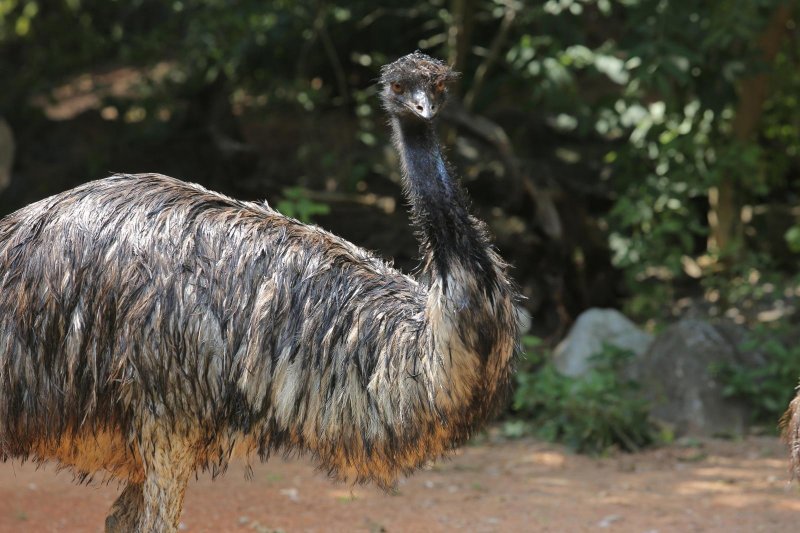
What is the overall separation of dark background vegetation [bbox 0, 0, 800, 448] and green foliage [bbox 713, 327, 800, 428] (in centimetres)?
2

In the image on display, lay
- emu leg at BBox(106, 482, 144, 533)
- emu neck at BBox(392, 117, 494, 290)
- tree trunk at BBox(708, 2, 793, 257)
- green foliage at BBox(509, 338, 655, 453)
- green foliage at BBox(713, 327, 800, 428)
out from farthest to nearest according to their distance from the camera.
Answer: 1. tree trunk at BBox(708, 2, 793, 257)
2. green foliage at BBox(713, 327, 800, 428)
3. green foliage at BBox(509, 338, 655, 453)
4. emu leg at BBox(106, 482, 144, 533)
5. emu neck at BBox(392, 117, 494, 290)

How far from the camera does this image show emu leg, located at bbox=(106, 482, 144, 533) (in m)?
3.76

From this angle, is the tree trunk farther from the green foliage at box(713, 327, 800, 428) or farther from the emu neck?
the emu neck

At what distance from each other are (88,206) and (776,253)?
6.73 metres

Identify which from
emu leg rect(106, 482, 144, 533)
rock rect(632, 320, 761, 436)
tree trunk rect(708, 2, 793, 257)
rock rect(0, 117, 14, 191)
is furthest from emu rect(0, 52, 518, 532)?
rock rect(0, 117, 14, 191)

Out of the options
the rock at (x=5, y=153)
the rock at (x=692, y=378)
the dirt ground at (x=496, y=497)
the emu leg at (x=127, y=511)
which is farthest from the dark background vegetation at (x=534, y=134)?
the emu leg at (x=127, y=511)

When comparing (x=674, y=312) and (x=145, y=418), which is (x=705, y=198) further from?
(x=145, y=418)

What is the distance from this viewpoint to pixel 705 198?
9.15m

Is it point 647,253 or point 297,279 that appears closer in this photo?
point 297,279

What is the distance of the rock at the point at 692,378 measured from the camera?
662 cm

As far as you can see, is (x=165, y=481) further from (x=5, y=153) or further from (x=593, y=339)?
(x=5, y=153)

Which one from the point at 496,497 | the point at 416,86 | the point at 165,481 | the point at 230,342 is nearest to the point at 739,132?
the point at 496,497

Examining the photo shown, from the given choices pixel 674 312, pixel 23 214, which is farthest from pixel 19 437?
pixel 674 312

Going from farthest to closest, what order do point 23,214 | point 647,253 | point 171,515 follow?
point 647,253 → point 23,214 → point 171,515
